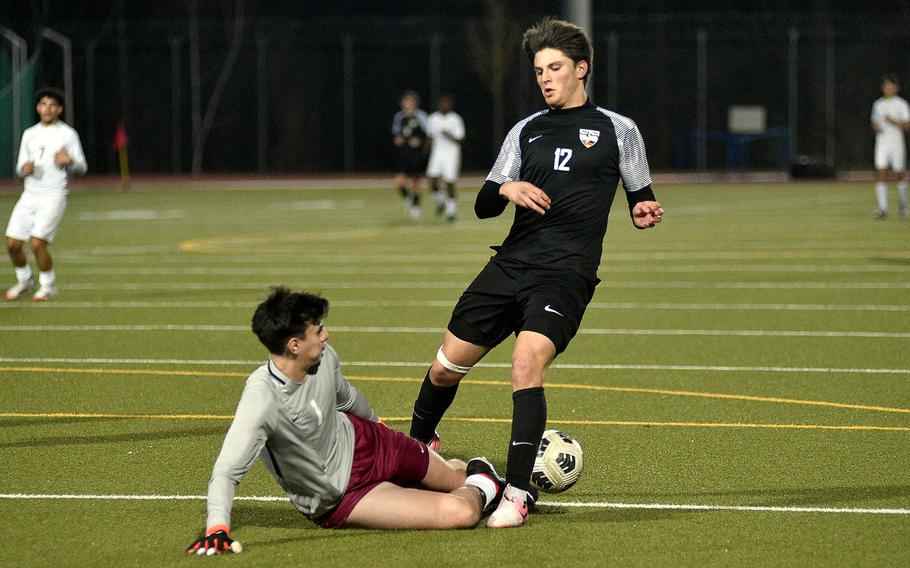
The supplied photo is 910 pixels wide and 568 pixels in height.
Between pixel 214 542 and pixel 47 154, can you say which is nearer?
pixel 214 542

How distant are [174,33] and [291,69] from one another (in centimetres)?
398

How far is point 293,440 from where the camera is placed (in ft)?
18.8

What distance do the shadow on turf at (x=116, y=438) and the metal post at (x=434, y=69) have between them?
38.0m

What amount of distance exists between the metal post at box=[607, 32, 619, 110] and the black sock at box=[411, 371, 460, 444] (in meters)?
38.5

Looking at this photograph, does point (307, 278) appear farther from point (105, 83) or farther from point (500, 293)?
point (105, 83)

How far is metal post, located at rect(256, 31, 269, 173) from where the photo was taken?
4634 centimetres

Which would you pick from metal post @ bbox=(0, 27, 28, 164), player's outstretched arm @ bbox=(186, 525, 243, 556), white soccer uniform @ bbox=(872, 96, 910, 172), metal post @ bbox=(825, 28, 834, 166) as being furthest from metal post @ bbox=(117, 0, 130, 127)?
player's outstretched arm @ bbox=(186, 525, 243, 556)

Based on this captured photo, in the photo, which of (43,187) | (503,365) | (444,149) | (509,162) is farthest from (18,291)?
(444,149)

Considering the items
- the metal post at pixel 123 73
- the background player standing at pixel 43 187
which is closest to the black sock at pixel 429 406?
the background player standing at pixel 43 187

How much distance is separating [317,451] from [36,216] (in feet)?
32.0

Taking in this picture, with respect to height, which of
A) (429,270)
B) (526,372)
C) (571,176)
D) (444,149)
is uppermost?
(444,149)

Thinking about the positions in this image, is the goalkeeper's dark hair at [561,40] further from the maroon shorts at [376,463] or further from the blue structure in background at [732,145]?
the blue structure in background at [732,145]

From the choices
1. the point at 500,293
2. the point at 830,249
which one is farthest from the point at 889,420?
the point at 830,249

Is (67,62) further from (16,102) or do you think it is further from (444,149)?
(444,149)
